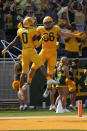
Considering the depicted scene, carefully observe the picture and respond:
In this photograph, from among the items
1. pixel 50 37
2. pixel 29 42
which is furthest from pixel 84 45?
pixel 29 42

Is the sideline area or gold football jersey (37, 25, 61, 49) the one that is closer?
the sideline area

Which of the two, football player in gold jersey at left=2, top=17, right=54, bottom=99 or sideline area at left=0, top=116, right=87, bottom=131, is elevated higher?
football player in gold jersey at left=2, top=17, right=54, bottom=99

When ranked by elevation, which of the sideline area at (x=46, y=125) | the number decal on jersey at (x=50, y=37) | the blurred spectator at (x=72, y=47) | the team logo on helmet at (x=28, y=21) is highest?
the team logo on helmet at (x=28, y=21)

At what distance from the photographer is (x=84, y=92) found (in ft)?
56.2

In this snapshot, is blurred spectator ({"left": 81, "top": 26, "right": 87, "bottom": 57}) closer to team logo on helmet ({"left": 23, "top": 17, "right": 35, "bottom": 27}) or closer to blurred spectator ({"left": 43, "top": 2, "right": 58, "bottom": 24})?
blurred spectator ({"left": 43, "top": 2, "right": 58, "bottom": 24})

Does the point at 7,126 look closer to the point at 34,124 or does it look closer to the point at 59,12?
the point at 34,124

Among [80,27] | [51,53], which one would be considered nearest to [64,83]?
[51,53]

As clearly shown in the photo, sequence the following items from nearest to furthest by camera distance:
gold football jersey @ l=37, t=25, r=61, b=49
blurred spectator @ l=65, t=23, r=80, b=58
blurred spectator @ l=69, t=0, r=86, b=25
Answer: gold football jersey @ l=37, t=25, r=61, b=49 < blurred spectator @ l=65, t=23, r=80, b=58 < blurred spectator @ l=69, t=0, r=86, b=25

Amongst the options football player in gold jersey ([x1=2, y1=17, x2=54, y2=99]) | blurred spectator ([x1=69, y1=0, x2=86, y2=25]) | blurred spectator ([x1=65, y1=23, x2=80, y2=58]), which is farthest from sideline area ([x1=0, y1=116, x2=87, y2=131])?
blurred spectator ([x1=69, y1=0, x2=86, y2=25])

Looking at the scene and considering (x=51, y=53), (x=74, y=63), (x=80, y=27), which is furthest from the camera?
(x=80, y=27)

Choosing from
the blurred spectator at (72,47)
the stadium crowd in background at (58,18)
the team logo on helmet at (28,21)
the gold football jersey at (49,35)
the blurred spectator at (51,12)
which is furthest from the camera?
the blurred spectator at (51,12)

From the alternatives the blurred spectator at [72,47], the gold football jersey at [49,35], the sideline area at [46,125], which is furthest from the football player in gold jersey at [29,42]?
the blurred spectator at [72,47]

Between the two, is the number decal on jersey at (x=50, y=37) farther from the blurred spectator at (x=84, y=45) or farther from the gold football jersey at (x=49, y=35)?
the blurred spectator at (x=84, y=45)

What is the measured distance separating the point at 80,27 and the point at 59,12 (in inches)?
40.7
